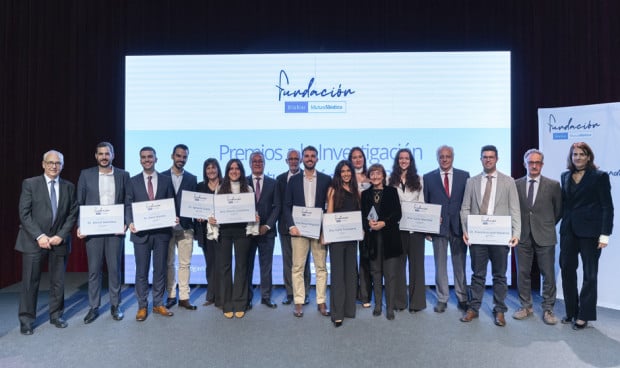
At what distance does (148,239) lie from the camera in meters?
3.86

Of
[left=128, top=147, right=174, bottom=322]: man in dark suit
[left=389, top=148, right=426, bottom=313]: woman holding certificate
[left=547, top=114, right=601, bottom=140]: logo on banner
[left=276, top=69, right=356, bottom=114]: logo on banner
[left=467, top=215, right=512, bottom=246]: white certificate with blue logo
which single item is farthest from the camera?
[left=276, top=69, right=356, bottom=114]: logo on banner

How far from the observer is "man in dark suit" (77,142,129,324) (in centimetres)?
372

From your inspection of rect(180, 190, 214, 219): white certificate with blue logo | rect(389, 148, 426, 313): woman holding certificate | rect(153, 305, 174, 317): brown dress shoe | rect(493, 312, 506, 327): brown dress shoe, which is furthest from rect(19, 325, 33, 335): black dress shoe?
rect(493, 312, 506, 327): brown dress shoe

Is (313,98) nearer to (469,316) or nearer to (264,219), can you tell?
(264,219)

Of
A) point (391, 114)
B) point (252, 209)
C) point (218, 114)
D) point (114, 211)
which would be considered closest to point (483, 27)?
point (391, 114)

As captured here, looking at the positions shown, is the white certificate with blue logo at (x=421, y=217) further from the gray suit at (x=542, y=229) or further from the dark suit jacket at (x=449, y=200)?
the gray suit at (x=542, y=229)

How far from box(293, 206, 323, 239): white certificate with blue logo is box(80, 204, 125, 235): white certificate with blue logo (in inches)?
62.4

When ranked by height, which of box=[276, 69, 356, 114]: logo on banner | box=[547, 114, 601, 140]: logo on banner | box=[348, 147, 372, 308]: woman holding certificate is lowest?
box=[348, 147, 372, 308]: woman holding certificate

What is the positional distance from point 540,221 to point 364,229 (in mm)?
1591

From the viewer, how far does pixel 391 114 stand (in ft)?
16.8

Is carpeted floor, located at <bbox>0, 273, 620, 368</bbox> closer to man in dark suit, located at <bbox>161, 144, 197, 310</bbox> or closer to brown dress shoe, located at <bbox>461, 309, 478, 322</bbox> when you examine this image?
brown dress shoe, located at <bbox>461, 309, 478, 322</bbox>

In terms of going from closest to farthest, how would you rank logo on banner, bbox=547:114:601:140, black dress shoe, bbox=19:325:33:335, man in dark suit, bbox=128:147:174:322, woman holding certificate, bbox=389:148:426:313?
black dress shoe, bbox=19:325:33:335 < man in dark suit, bbox=128:147:174:322 < woman holding certificate, bbox=389:148:426:313 < logo on banner, bbox=547:114:601:140

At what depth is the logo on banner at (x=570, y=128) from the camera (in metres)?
4.33

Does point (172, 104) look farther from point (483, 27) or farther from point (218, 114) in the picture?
point (483, 27)
